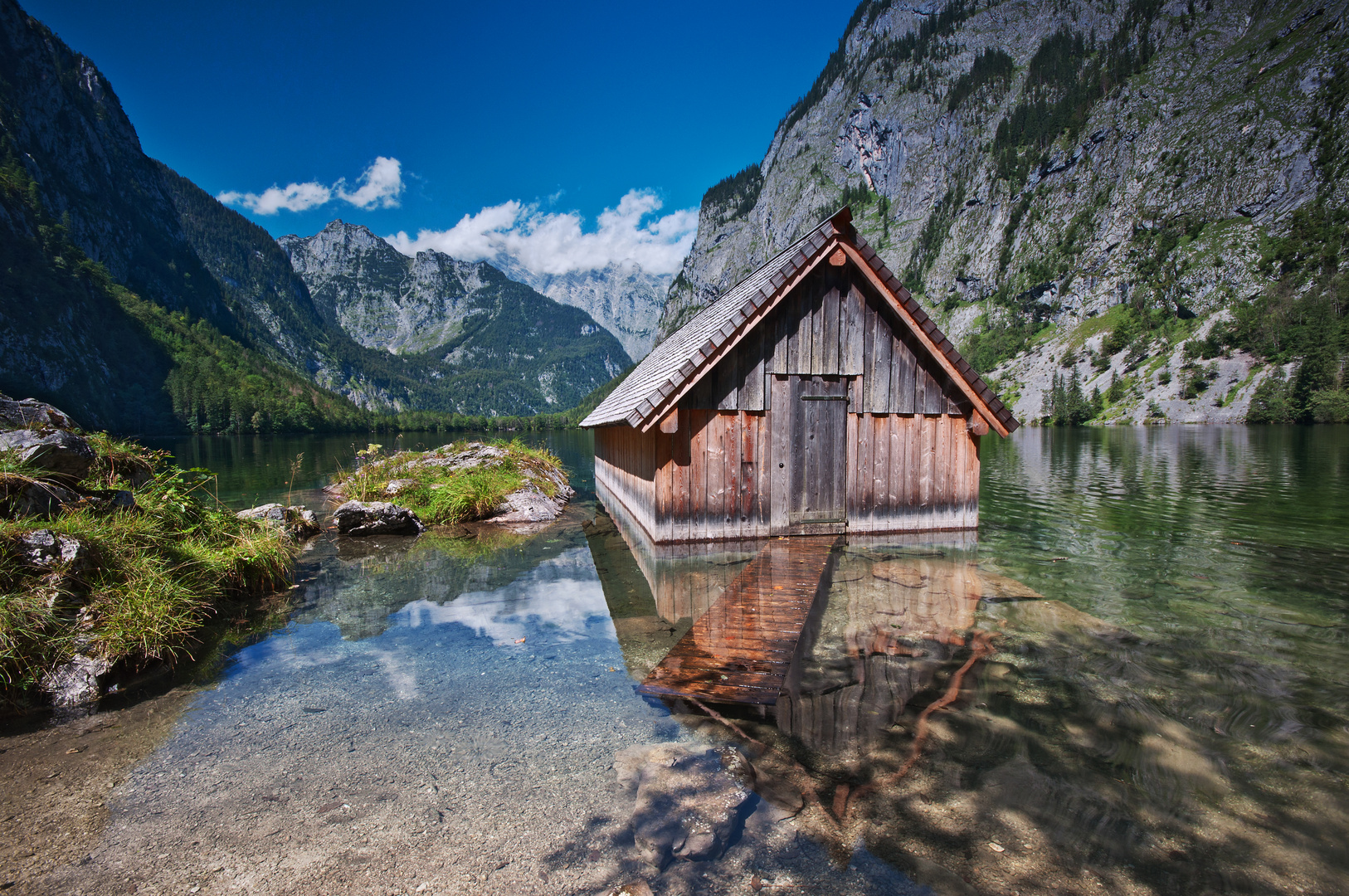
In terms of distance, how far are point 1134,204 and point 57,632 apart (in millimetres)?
148986

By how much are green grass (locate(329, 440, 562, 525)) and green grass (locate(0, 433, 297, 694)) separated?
250 inches

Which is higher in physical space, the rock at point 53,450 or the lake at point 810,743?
the rock at point 53,450

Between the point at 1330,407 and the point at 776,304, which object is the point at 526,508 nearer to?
the point at 776,304

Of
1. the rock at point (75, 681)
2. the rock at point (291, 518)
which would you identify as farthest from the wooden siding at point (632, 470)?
the rock at point (75, 681)

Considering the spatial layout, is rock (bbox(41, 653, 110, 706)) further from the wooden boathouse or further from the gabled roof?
the wooden boathouse

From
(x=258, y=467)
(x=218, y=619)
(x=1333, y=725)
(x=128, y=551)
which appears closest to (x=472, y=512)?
(x=218, y=619)

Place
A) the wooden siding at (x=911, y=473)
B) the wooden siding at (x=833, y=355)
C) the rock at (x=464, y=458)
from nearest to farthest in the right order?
the wooden siding at (x=833, y=355) < the wooden siding at (x=911, y=473) < the rock at (x=464, y=458)

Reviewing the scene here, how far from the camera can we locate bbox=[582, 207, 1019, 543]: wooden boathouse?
33.2 ft

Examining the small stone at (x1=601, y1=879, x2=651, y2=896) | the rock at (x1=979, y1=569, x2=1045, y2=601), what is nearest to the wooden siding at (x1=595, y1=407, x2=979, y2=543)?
the rock at (x1=979, y1=569, x2=1045, y2=601)

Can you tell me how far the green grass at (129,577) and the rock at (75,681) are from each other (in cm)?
7

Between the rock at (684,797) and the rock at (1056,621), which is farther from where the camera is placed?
the rock at (1056,621)

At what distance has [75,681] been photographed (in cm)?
511

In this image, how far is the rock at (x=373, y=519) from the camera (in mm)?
13438

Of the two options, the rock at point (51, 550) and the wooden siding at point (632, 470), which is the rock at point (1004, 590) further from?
the rock at point (51, 550)
